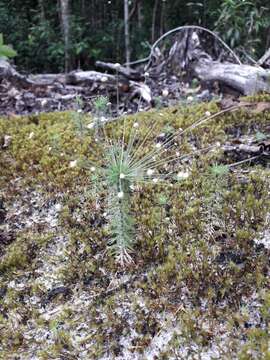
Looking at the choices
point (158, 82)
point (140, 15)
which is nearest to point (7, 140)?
point (158, 82)

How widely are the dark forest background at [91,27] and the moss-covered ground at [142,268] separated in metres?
6.97

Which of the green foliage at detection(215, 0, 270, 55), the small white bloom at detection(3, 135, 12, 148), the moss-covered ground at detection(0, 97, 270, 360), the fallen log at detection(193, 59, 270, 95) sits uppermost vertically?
the green foliage at detection(215, 0, 270, 55)

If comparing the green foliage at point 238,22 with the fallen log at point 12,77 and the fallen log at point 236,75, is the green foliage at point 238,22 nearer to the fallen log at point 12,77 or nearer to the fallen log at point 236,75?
the fallen log at point 236,75

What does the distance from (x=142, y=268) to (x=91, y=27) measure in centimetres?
905

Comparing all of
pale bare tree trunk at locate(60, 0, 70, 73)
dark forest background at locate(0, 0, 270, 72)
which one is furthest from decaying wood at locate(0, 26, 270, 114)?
dark forest background at locate(0, 0, 270, 72)

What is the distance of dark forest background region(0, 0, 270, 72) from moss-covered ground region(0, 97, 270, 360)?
6967 millimetres

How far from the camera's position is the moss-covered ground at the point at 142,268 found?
1.85m

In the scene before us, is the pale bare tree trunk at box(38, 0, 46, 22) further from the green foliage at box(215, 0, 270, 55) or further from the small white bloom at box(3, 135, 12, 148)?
the small white bloom at box(3, 135, 12, 148)

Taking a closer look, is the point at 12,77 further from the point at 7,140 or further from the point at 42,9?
the point at 42,9

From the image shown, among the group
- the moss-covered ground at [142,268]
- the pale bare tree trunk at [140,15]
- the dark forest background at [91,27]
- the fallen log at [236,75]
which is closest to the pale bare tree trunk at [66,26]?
the dark forest background at [91,27]

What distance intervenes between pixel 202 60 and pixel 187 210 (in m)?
3.70

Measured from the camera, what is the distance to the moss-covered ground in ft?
6.07

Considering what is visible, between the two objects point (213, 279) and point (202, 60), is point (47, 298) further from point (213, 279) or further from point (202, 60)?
point (202, 60)

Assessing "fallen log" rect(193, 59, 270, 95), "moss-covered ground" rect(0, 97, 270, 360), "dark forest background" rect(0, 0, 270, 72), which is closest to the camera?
"moss-covered ground" rect(0, 97, 270, 360)
